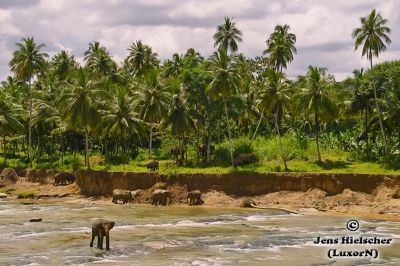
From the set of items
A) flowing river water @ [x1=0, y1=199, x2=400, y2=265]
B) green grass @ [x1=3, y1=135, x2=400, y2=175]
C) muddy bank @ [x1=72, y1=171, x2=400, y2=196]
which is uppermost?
green grass @ [x1=3, y1=135, x2=400, y2=175]

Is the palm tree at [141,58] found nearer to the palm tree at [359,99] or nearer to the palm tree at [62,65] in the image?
the palm tree at [62,65]

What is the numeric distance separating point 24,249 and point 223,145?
35420 mm

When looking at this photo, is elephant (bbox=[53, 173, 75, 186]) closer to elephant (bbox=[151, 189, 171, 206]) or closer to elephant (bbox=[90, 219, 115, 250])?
elephant (bbox=[151, 189, 171, 206])

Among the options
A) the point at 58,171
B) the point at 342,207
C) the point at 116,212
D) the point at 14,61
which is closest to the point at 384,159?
the point at 342,207

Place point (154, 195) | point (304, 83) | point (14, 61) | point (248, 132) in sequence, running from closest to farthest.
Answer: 1. point (154, 195)
2. point (304, 83)
3. point (14, 61)
4. point (248, 132)

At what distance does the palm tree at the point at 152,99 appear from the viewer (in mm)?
58438

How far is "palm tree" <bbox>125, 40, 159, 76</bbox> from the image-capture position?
85.8 metres

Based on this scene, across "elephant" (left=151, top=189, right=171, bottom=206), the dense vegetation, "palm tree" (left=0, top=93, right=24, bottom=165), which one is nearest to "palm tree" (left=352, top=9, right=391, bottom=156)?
the dense vegetation

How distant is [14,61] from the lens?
6638 centimetres

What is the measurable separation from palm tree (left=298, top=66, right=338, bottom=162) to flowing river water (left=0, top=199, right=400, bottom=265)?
12.6 m

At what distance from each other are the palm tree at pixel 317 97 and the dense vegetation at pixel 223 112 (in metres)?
0.09

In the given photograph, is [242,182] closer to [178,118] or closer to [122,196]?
[122,196]

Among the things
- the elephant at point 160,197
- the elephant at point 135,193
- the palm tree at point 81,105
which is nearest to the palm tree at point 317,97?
the elephant at point 160,197

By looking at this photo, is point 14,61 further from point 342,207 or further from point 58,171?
point 342,207
